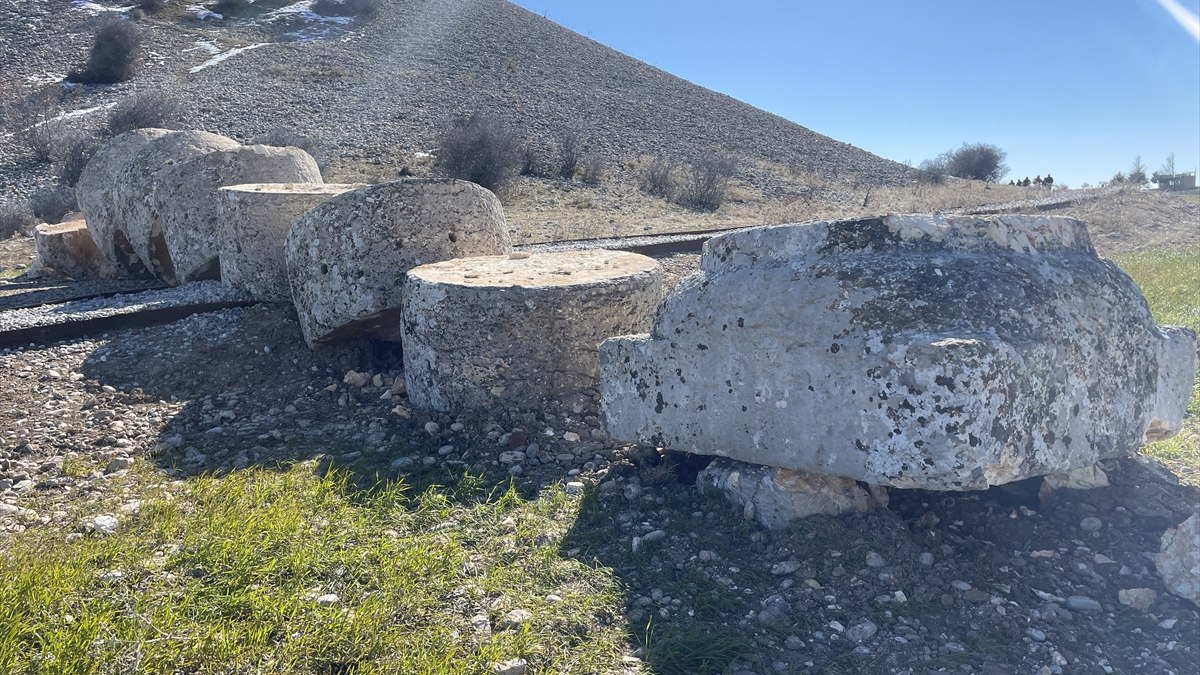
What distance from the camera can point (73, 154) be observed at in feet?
59.4


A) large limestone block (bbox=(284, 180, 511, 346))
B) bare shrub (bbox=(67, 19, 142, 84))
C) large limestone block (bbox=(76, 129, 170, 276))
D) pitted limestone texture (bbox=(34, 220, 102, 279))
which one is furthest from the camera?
bare shrub (bbox=(67, 19, 142, 84))

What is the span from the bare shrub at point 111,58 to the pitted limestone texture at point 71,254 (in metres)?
21.6

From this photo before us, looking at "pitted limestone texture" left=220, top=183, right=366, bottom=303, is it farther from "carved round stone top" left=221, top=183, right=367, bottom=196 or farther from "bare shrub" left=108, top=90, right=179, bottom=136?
"bare shrub" left=108, top=90, right=179, bottom=136

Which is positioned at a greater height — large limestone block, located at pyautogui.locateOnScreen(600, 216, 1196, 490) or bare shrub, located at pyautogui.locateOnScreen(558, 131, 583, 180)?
large limestone block, located at pyautogui.locateOnScreen(600, 216, 1196, 490)

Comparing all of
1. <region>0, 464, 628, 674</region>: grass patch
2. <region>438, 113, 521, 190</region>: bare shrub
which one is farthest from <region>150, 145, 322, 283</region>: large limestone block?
<region>438, 113, 521, 190</region>: bare shrub

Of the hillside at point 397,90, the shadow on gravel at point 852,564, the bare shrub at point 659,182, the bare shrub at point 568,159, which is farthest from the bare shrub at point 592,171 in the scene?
the shadow on gravel at point 852,564

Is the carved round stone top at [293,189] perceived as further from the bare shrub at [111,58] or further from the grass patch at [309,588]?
the bare shrub at [111,58]

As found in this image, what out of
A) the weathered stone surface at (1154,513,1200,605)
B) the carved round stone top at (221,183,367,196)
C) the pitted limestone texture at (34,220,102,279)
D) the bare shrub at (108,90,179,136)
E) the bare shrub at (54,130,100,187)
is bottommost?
the bare shrub at (54,130,100,187)

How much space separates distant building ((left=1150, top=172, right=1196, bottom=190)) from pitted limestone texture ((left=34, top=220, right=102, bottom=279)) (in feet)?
98.3

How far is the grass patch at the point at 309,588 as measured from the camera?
2.32m

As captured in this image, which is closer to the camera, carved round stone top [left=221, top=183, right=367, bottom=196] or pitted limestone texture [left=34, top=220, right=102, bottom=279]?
carved round stone top [left=221, top=183, right=367, bottom=196]

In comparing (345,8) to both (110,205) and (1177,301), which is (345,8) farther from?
(1177,301)

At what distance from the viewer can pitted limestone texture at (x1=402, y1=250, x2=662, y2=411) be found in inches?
160

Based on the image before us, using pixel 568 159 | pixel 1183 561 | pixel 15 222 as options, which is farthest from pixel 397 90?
pixel 1183 561
